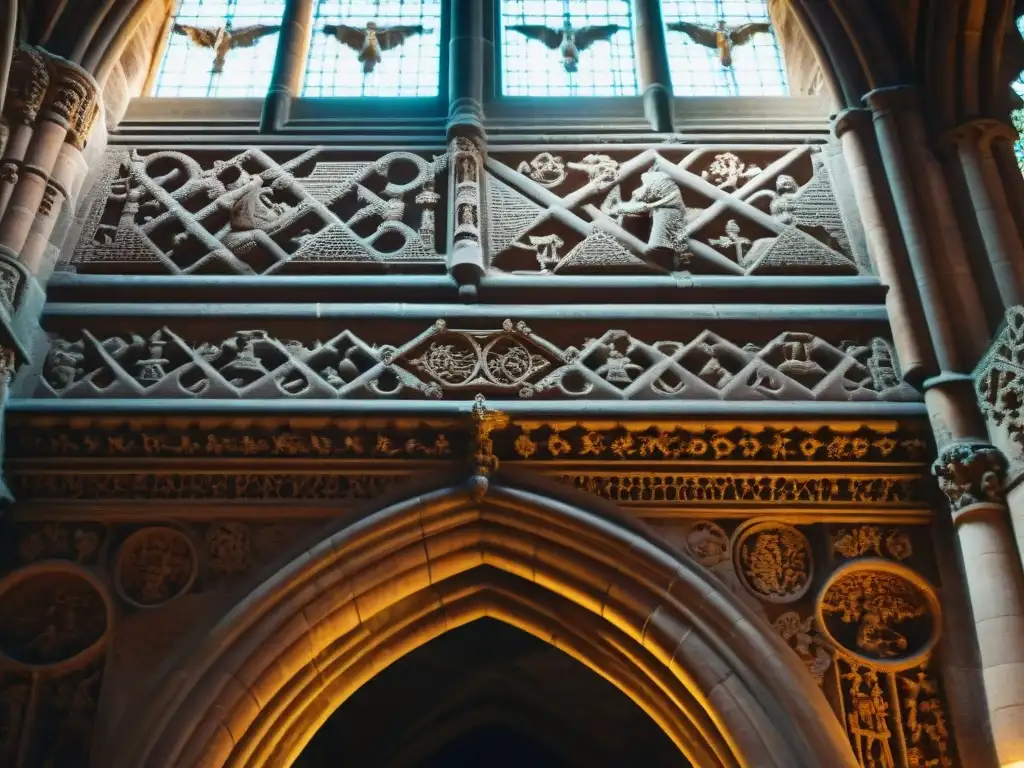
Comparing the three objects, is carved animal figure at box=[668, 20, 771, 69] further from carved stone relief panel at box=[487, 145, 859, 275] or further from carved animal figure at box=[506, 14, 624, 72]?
carved stone relief panel at box=[487, 145, 859, 275]

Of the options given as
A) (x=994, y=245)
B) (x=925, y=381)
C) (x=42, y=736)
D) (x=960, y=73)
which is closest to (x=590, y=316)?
(x=925, y=381)

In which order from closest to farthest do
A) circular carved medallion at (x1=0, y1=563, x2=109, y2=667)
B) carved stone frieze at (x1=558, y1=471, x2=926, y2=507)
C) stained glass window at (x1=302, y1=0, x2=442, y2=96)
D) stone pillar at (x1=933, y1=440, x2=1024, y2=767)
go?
stone pillar at (x1=933, y1=440, x2=1024, y2=767)
circular carved medallion at (x1=0, y1=563, x2=109, y2=667)
carved stone frieze at (x1=558, y1=471, x2=926, y2=507)
stained glass window at (x1=302, y1=0, x2=442, y2=96)

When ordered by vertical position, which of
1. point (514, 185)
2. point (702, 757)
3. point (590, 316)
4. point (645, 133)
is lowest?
point (702, 757)

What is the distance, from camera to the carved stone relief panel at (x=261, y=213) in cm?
645

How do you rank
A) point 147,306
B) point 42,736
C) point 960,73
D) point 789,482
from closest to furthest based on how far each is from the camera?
point 42,736 → point 789,482 → point 147,306 → point 960,73

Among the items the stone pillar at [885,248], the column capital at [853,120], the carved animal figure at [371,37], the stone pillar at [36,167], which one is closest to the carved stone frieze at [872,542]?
the stone pillar at [885,248]

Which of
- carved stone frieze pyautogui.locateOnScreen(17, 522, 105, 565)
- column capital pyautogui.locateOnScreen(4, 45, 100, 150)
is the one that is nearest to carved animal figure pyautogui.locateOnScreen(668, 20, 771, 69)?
column capital pyautogui.locateOnScreen(4, 45, 100, 150)

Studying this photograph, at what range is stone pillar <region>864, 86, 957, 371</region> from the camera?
5715mm

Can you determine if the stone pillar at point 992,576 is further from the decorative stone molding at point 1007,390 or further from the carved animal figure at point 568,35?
the carved animal figure at point 568,35

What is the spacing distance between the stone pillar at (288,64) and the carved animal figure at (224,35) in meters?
0.21

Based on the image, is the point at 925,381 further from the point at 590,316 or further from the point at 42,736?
the point at 42,736

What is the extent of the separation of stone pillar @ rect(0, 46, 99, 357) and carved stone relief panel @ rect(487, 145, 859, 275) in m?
→ 2.51

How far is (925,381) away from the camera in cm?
559

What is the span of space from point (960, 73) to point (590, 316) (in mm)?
2826
